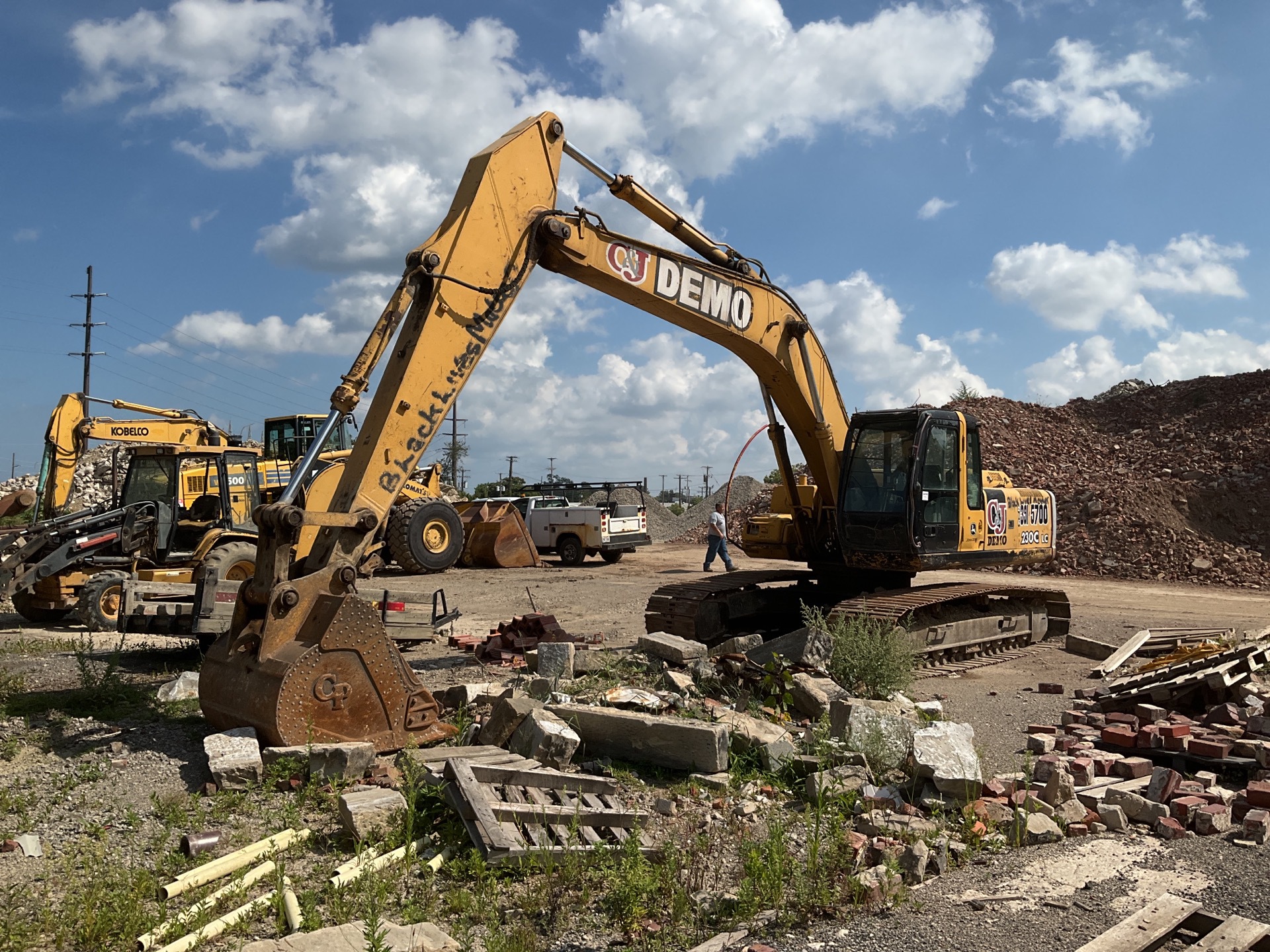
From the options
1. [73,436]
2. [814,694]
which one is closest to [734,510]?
[73,436]

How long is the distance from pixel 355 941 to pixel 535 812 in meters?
1.34

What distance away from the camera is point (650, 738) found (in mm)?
6348

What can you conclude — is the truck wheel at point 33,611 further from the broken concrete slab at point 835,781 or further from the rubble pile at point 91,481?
the rubble pile at point 91,481

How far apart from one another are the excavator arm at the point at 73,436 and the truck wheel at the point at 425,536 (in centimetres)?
374

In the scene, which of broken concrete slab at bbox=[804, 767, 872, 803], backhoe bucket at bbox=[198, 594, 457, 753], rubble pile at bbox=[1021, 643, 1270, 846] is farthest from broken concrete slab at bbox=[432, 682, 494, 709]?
rubble pile at bbox=[1021, 643, 1270, 846]

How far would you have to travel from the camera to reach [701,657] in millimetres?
8727

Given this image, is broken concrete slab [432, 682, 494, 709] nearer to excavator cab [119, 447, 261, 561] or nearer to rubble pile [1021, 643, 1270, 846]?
rubble pile [1021, 643, 1270, 846]

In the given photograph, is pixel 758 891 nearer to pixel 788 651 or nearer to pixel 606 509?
pixel 788 651

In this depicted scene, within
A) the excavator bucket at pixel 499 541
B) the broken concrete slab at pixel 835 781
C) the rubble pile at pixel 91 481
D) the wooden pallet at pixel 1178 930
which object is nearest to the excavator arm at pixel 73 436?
the excavator bucket at pixel 499 541

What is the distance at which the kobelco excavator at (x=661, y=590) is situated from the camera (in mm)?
6145

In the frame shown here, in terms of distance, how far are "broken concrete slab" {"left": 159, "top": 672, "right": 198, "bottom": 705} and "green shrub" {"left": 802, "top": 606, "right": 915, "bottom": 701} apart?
5.26 metres

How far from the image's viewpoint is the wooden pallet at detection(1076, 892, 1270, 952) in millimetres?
3748

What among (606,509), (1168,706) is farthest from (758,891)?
(606,509)

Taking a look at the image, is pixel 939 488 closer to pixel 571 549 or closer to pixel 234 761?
pixel 234 761
